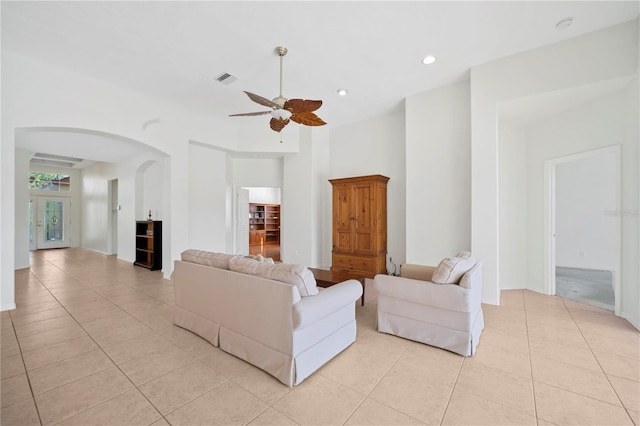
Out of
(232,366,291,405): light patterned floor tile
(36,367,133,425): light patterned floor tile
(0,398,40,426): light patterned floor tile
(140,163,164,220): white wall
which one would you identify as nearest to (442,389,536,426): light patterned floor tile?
(232,366,291,405): light patterned floor tile

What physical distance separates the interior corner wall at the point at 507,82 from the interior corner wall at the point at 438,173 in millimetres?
370

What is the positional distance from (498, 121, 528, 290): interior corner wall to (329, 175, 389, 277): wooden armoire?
2009mm

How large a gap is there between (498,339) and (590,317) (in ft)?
5.12

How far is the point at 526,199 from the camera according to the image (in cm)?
456

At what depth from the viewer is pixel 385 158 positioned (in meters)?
5.68

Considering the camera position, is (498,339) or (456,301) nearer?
(456,301)

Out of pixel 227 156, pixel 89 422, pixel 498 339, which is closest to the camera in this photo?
pixel 89 422

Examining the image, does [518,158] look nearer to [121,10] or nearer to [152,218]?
[121,10]

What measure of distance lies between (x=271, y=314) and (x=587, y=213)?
7364 mm

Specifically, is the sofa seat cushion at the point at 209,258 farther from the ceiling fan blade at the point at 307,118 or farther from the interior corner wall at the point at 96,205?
the interior corner wall at the point at 96,205

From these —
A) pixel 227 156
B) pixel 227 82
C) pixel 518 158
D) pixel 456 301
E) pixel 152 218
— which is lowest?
pixel 456 301

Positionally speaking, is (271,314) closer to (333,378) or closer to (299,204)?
(333,378)

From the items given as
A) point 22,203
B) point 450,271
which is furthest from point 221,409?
point 22,203

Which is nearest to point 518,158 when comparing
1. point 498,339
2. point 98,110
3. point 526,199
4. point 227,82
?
point 526,199
